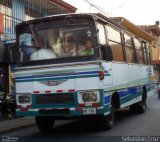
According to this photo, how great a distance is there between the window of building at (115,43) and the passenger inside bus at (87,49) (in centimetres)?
154

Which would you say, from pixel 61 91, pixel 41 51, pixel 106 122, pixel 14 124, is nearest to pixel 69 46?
pixel 41 51

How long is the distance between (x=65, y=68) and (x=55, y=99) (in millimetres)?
842

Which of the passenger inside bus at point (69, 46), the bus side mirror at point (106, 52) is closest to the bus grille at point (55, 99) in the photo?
the passenger inside bus at point (69, 46)

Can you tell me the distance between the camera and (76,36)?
11438 mm

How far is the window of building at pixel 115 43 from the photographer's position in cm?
1288

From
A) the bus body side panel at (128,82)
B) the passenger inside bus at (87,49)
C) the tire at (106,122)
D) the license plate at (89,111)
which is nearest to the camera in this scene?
the license plate at (89,111)

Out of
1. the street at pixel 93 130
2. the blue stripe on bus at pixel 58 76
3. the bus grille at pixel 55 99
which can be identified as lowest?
the street at pixel 93 130

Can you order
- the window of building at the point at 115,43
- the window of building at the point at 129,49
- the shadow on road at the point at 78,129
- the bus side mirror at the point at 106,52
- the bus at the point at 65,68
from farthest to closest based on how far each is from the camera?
the window of building at the point at 129,49 < the window of building at the point at 115,43 < the shadow on road at the point at 78,129 < the bus side mirror at the point at 106,52 < the bus at the point at 65,68

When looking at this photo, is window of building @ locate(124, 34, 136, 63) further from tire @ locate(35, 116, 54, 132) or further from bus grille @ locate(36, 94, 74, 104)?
bus grille @ locate(36, 94, 74, 104)

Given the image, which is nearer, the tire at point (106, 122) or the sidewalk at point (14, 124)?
the tire at point (106, 122)

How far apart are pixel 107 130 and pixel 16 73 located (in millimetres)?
2955

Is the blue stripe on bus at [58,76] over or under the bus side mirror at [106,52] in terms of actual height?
under

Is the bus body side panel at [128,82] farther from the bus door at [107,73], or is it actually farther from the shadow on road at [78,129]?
the shadow on road at [78,129]

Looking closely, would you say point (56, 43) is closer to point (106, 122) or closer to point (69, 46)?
point (69, 46)
